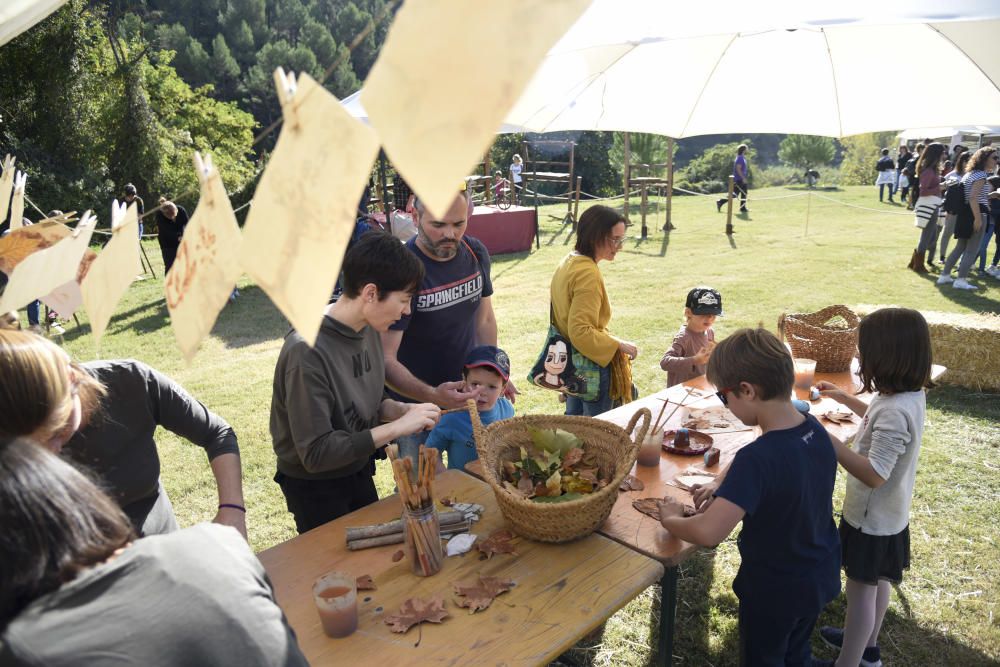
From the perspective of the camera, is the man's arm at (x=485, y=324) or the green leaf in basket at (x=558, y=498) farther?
the man's arm at (x=485, y=324)

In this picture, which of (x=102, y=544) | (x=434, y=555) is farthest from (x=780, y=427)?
(x=102, y=544)

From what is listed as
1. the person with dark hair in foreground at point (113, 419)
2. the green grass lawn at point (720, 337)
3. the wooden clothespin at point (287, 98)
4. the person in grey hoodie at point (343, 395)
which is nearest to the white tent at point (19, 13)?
the person with dark hair in foreground at point (113, 419)

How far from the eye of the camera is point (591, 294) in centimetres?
334

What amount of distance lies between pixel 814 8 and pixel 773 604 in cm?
235

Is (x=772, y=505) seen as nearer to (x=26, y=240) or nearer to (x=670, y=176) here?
(x=26, y=240)

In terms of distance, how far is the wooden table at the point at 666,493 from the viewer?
2020 mm

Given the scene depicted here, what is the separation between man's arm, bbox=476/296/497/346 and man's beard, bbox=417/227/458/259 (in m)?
0.36

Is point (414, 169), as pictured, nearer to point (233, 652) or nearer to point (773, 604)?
point (233, 652)

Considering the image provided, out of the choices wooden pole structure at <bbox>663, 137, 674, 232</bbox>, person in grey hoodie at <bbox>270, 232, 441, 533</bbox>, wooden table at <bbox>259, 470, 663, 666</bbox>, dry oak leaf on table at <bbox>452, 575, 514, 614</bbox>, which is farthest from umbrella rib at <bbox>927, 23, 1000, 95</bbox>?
wooden pole structure at <bbox>663, 137, 674, 232</bbox>

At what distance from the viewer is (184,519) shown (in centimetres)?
405

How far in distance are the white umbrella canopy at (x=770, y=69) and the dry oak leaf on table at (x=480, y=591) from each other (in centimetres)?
172

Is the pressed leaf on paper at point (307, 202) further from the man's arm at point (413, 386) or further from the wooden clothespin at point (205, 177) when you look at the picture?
the man's arm at point (413, 386)

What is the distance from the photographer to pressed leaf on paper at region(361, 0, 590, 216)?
618 millimetres

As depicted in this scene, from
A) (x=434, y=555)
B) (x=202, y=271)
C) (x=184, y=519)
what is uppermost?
(x=202, y=271)
